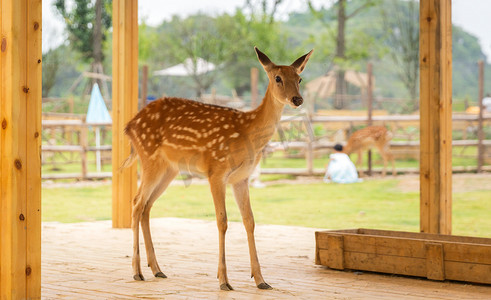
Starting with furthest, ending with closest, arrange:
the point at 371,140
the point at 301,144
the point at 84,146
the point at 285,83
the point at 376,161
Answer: the point at 376,161 < the point at 301,144 < the point at 371,140 < the point at 84,146 < the point at 285,83

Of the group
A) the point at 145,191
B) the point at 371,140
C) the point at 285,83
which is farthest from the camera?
the point at 371,140

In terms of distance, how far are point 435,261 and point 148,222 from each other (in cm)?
179

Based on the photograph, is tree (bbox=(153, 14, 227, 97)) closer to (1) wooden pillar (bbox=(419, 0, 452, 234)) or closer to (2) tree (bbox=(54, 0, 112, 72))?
(2) tree (bbox=(54, 0, 112, 72))

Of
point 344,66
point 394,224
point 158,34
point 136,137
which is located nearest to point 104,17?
point 158,34

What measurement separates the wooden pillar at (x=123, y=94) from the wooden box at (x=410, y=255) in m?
2.47

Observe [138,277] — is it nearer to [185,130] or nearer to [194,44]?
[185,130]

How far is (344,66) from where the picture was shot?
874 inches

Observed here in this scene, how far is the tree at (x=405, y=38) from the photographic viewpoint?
2495 centimetres

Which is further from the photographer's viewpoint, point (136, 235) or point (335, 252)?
point (335, 252)

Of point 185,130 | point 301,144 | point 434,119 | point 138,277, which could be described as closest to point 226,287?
point 138,277

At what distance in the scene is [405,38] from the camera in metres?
28.5

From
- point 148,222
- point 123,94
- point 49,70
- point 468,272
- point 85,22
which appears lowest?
point 468,272

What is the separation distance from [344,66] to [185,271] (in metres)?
18.5

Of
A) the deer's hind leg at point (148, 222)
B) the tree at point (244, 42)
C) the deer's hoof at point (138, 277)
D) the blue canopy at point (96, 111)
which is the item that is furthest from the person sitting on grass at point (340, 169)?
the tree at point (244, 42)
